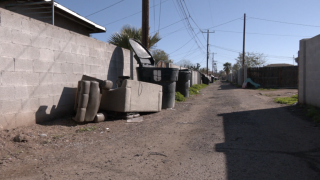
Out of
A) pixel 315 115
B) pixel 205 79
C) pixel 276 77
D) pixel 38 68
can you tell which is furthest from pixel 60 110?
pixel 205 79

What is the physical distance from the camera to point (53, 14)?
27.9 ft

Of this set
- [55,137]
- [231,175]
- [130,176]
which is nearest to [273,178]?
[231,175]

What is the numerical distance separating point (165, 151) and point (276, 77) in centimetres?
2124

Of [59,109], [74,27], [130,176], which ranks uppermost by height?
[74,27]

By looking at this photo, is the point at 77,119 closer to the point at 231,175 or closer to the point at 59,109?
the point at 59,109

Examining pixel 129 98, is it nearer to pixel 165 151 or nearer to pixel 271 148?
pixel 165 151

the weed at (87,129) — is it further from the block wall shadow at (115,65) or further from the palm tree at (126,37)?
the palm tree at (126,37)

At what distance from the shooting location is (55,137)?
543 cm

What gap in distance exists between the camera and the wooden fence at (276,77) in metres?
22.6

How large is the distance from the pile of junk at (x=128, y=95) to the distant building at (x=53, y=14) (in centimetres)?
308

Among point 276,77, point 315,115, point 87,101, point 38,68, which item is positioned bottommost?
point 315,115

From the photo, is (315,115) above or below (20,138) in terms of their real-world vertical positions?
above

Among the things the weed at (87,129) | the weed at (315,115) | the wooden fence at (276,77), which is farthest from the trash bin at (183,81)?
the wooden fence at (276,77)

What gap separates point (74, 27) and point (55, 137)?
28.5ft
